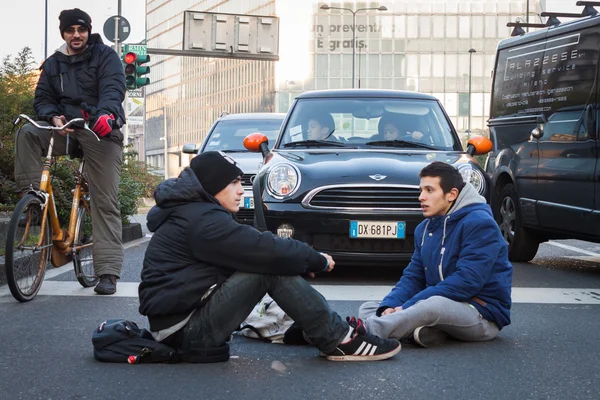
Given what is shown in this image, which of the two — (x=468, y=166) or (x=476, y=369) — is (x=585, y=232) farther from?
(x=476, y=369)

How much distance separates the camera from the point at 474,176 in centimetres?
829

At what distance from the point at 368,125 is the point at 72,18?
3.15 m

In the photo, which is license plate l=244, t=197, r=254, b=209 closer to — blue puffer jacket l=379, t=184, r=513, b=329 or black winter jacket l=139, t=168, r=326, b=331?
blue puffer jacket l=379, t=184, r=513, b=329

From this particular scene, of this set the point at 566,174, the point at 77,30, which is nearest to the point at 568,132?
the point at 566,174

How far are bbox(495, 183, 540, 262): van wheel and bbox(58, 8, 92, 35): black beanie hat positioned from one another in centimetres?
458

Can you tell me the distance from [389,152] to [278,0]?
8103 centimetres

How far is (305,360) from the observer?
479 cm

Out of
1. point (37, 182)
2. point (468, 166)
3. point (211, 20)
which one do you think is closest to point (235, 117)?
point (468, 166)

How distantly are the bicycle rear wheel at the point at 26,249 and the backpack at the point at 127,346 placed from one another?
68.6 inches

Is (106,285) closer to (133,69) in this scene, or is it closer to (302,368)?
(302,368)

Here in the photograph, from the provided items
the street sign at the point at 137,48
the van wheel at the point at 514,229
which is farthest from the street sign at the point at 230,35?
the van wheel at the point at 514,229

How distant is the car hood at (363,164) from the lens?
26.2ft

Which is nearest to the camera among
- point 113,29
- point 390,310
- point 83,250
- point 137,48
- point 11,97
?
point 390,310

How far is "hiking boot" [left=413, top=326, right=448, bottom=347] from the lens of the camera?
513cm
